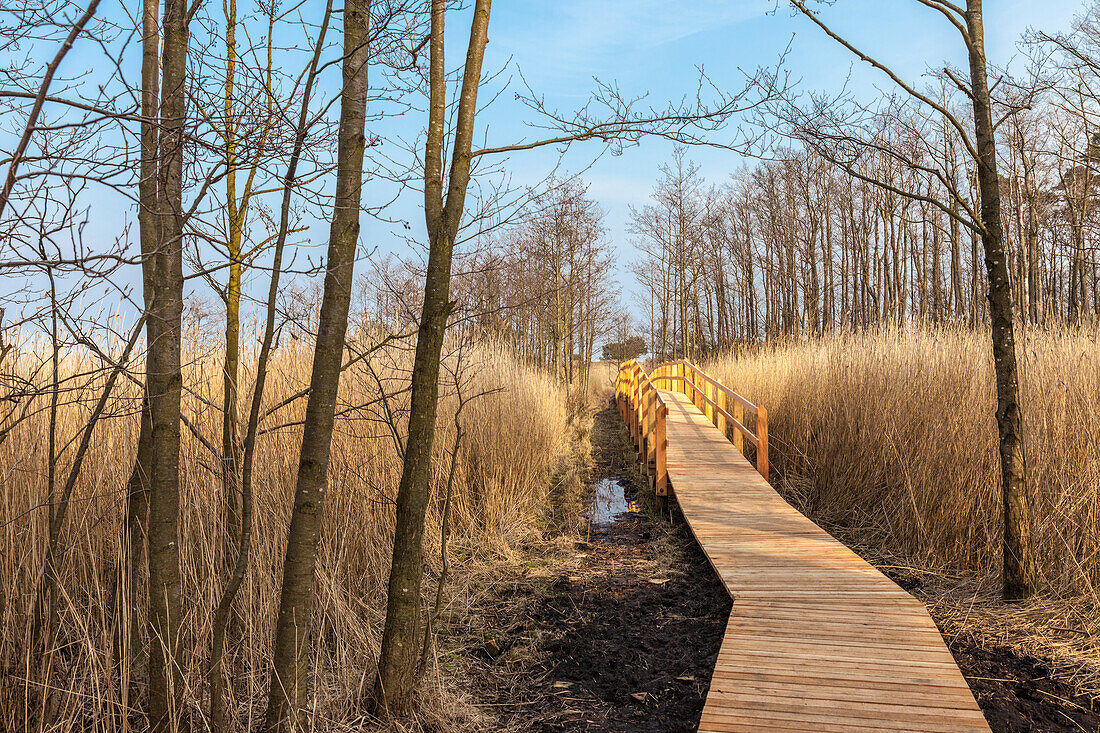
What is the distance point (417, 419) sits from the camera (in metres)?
2.94

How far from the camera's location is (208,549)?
357 cm

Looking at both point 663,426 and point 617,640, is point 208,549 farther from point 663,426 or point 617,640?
point 663,426

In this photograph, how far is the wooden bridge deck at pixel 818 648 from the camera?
2.83 meters

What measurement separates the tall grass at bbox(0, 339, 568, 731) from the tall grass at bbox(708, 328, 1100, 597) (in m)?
3.67

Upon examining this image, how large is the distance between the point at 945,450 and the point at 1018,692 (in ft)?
8.41

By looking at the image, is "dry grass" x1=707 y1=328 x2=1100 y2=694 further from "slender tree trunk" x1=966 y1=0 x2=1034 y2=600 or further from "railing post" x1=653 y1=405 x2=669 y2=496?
"railing post" x1=653 y1=405 x2=669 y2=496

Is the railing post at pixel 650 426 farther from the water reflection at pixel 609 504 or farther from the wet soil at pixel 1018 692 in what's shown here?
the wet soil at pixel 1018 692

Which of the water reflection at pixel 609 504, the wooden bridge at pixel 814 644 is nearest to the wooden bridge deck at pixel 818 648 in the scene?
the wooden bridge at pixel 814 644

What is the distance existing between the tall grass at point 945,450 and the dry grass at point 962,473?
1 centimetres

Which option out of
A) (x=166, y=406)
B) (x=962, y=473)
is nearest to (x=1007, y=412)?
(x=962, y=473)

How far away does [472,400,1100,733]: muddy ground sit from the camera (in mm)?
3340

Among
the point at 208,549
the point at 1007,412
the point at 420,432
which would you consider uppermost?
the point at 420,432

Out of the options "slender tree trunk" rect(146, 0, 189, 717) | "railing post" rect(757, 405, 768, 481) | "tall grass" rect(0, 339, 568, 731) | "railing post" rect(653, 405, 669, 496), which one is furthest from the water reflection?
"slender tree trunk" rect(146, 0, 189, 717)

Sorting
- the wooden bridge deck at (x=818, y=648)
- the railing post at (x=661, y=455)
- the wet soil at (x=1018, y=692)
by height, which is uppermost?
the railing post at (x=661, y=455)
